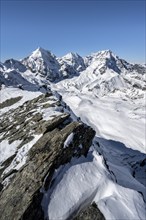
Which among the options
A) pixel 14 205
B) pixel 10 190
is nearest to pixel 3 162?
pixel 10 190

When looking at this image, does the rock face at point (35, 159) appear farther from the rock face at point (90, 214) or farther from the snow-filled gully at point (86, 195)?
the rock face at point (90, 214)

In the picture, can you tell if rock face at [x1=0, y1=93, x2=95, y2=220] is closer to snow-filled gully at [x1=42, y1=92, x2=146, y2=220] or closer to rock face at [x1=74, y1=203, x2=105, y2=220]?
snow-filled gully at [x1=42, y1=92, x2=146, y2=220]

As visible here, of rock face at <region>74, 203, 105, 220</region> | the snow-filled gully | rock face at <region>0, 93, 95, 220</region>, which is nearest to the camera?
rock face at <region>74, 203, 105, 220</region>

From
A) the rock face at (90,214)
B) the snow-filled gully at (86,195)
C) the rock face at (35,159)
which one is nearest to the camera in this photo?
the rock face at (90,214)

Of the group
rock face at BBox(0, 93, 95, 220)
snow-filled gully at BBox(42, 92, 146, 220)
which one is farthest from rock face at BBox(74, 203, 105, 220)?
rock face at BBox(0, 93, 95, 220)

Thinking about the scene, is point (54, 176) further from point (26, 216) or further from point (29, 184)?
point (26, 216)

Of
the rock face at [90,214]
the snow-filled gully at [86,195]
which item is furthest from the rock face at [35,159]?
the rock face at [90,214]
